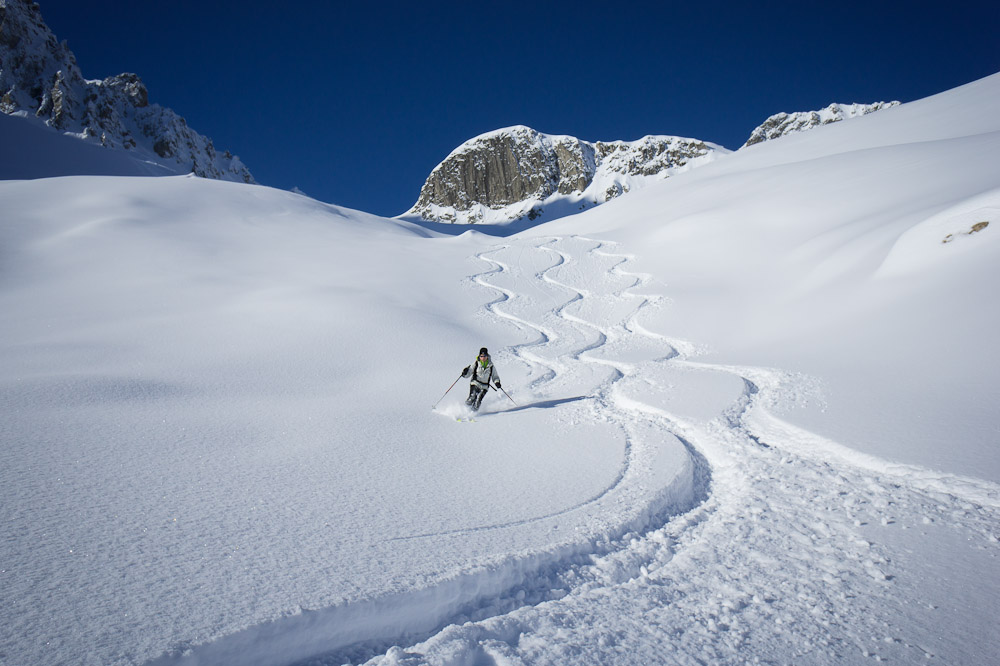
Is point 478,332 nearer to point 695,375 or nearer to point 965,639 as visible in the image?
point 695,375

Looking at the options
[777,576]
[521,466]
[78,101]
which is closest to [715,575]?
[777,576]

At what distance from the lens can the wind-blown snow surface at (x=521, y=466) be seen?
11.8 ft

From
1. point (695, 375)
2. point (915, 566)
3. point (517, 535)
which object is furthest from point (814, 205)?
point (517, 535)

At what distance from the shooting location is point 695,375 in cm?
1076

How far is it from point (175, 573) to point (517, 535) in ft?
9.47

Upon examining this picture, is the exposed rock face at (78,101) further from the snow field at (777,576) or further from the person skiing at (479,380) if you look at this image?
the snow field at (777,576)

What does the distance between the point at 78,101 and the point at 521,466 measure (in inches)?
5630

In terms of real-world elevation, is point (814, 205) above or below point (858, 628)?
above

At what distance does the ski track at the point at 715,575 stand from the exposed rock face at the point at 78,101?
408 feet

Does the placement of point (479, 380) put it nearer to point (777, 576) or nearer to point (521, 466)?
point (521, 466)

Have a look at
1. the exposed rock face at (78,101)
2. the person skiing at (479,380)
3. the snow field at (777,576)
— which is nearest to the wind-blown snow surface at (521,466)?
the snow field at (777,576)

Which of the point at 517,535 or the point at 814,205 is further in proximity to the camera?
the point at 814,205

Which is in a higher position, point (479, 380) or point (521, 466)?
point (479, 380)

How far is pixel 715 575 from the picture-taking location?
14.1 ft
